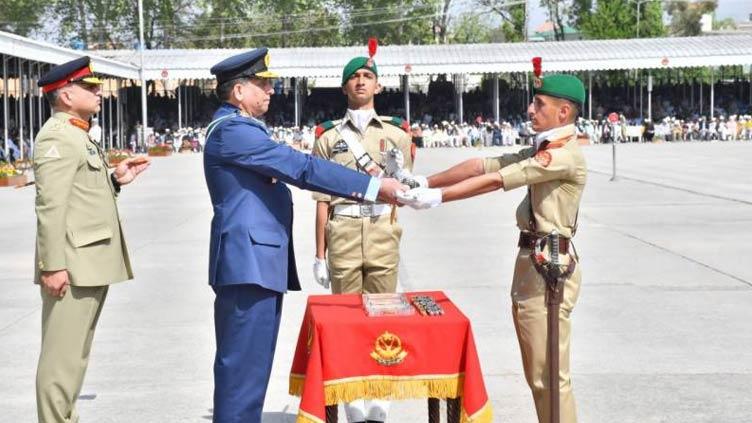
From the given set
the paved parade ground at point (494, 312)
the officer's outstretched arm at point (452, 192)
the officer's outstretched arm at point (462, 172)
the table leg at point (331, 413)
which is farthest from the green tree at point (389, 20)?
the table leg at point (331, 413)

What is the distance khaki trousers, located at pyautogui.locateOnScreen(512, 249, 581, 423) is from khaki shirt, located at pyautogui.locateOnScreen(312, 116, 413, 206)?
1.47 metres

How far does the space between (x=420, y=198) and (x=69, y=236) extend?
1.74 m

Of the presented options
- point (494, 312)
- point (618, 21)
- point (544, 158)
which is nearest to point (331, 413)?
point (544, 158)

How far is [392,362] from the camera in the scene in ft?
16.4

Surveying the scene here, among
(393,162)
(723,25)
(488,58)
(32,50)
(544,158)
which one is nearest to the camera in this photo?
(544,158)

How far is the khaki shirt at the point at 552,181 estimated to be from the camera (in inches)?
212

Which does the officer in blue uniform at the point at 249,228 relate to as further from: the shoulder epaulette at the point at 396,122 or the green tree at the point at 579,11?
the green tree at the point at 579,11

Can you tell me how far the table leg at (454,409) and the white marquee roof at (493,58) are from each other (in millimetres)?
51977

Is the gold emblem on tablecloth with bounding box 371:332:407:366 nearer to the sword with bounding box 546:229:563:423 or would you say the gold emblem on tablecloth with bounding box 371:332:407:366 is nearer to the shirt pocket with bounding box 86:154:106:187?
the sword with bounding box 546:229:563:423

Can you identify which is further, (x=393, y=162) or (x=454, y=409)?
(x=393, y=162)

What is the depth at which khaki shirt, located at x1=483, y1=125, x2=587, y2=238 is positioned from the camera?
212 inches

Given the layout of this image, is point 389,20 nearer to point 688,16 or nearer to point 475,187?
point 688,16

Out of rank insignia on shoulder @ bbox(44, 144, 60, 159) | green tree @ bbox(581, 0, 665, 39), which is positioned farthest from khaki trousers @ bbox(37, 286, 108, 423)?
green tree @ bbox(581, 0, 665, 39)

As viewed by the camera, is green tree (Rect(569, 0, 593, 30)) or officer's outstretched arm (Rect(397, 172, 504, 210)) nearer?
officer's outstretched arm (Rect(397, 172, 504, 210))
